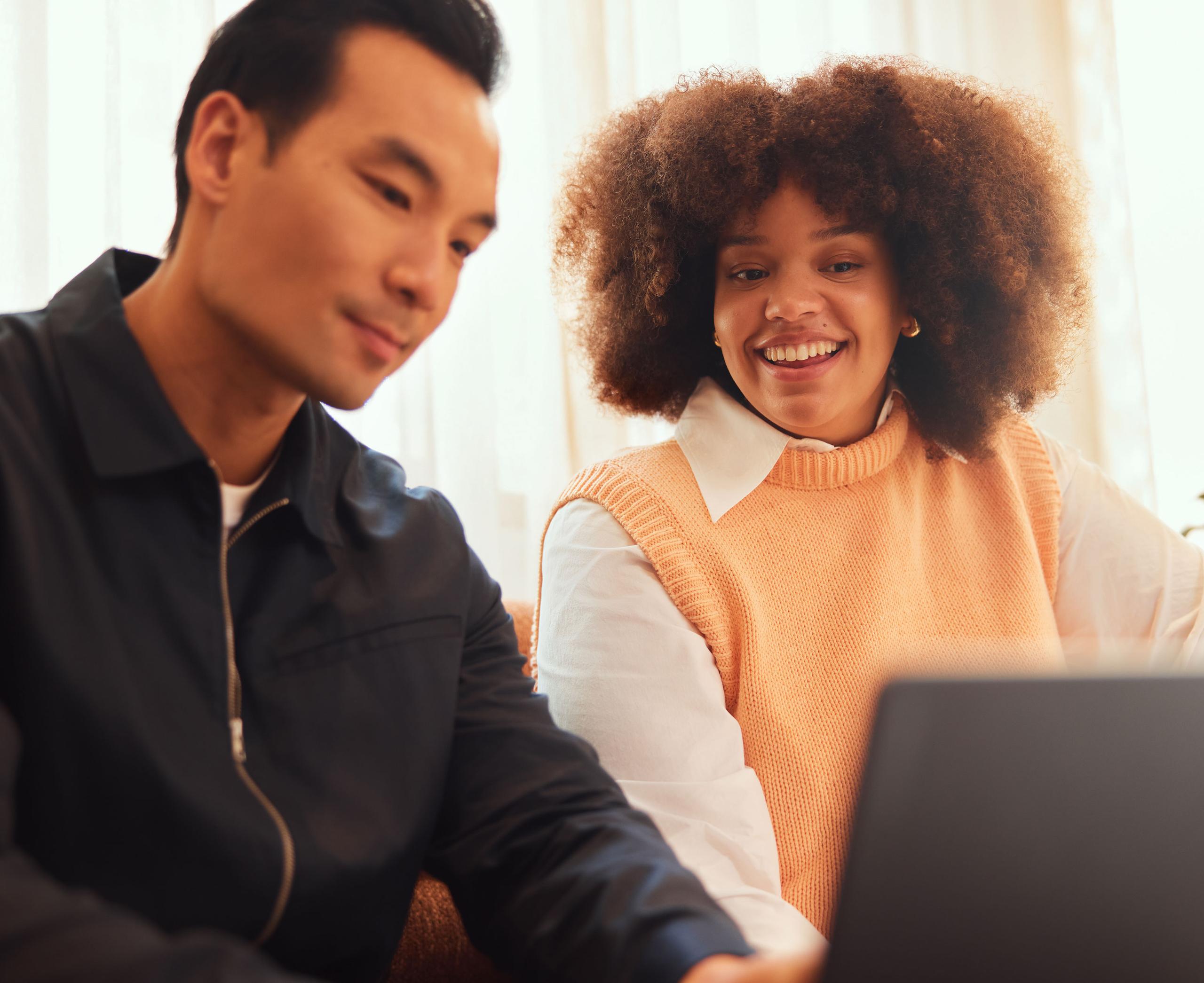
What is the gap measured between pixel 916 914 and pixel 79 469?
26.4 inches

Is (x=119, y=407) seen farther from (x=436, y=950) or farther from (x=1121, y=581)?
(x=1121, y=581)

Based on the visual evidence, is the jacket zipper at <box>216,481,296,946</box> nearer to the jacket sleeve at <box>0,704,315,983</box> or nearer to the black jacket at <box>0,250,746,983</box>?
the black jacket at <box>0,250,746,983</box>

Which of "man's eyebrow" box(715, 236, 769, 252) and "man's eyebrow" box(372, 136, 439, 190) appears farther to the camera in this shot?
"man's eyebrow" box(715, 236, 769, 252)

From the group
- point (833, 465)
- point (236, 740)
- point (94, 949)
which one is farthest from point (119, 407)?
point (833, 465)

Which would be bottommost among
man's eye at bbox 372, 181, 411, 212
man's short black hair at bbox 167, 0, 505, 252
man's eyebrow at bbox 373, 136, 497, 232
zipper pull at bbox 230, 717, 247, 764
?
zipper pull at bbox 230, 717, 247, 764

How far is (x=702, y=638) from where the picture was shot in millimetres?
1343

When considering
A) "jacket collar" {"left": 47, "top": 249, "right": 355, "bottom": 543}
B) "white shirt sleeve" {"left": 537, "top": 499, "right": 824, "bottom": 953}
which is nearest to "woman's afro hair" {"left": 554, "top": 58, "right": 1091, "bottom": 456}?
"white shirt sleeve" {"left": 537, "top": 499, "right": 824, "bottom": 953}

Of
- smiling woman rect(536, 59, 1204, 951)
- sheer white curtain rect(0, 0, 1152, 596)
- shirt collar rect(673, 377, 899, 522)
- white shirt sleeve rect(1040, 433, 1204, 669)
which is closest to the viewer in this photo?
smiling woman rect(536, 59, 1204, 951)

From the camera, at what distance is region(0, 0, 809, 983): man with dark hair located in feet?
2.64

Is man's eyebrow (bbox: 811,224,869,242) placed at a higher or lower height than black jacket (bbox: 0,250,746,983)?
higher

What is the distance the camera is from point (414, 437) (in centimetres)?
222

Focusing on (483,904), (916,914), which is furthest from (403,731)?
(916,914)

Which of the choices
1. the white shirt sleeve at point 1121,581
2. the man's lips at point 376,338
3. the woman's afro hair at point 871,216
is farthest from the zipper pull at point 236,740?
the white shirt sleeve at point 1121,581

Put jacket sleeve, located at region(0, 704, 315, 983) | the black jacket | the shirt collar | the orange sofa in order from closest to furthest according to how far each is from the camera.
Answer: jacket sleeve, located at region(0, 704, 315, 983)
the black jacket
the orange sofa
the shirt collar
